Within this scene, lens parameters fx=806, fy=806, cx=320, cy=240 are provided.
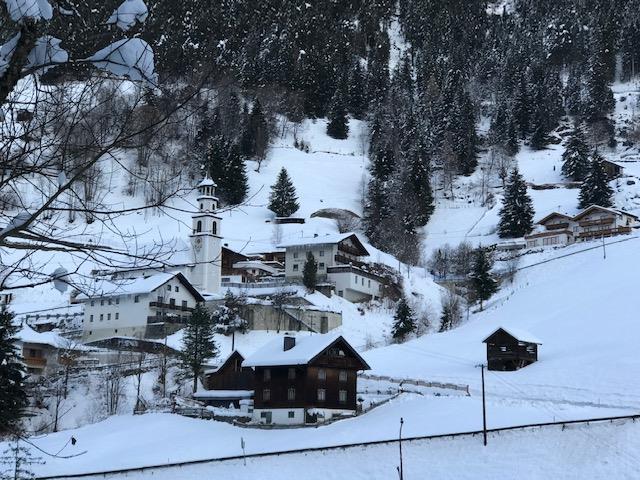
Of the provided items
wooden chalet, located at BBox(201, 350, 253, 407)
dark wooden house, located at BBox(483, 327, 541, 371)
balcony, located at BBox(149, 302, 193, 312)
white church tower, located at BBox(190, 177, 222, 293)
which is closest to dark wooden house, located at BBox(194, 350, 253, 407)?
wooden chalet, located at BBox(201, 350, 253, 407)

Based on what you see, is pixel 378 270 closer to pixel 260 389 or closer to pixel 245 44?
pixel 260 389

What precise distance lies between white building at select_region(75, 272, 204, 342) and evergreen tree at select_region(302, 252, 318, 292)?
9.09m

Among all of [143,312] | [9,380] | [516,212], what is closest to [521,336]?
[143,312]

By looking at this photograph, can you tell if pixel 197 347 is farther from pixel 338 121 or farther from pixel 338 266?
pixel 338 121

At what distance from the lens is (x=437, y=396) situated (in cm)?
4219

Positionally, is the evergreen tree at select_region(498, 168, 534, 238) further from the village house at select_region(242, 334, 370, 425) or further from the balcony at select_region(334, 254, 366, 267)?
the village house at select_region(242, 334, 370, 425)

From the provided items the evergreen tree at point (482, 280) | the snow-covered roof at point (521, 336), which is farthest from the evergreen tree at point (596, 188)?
the snow-covered roof at point (521, 336)

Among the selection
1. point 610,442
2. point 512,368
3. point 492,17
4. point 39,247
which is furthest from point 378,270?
point 492,17

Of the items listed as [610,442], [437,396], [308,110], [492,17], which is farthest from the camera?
[492,17]

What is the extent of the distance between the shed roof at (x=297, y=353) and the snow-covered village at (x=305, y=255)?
0.78 ft

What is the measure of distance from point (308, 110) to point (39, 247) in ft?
396

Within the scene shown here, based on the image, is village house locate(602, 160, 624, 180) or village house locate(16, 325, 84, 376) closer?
village house locate(16, 325, 84, 376)

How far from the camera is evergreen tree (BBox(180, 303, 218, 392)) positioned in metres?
49.4

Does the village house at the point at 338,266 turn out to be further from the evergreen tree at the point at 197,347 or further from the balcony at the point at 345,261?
the evergreen tree at the point at 197,347
